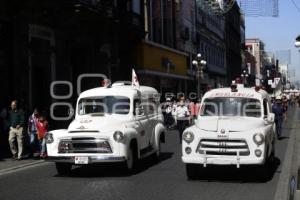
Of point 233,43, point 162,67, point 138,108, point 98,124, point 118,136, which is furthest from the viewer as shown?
point 233,43

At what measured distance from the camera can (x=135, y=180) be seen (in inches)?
530

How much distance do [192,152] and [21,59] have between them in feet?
40.4

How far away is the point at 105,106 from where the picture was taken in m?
15.6

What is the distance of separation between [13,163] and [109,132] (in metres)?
4.47

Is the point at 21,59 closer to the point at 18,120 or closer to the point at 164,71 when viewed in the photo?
the point at 18,120

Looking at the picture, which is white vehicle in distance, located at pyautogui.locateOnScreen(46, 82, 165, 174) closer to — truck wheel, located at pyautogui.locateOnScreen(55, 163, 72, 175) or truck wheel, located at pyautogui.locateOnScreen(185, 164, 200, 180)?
truck wheel, located at pyautogui.locateOnScreen(55, 163, 72, 175)

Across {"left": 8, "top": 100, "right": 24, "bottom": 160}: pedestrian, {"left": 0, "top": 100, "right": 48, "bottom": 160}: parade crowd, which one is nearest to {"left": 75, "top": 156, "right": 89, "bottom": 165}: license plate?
{"left": 0, "top": 100, "right": 48, "bottom": 160}: parade crowd

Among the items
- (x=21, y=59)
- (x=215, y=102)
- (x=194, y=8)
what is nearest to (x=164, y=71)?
(x=194, y=8)

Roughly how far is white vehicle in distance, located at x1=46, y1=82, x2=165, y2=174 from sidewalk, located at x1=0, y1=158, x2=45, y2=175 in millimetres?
1990

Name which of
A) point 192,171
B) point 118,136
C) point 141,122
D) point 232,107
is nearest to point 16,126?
point 141,122

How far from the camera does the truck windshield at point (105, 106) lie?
50.6ft

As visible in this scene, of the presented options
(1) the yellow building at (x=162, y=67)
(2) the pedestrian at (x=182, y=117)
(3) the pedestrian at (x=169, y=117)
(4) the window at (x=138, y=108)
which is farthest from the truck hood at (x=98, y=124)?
(1) the yellow building at (x=162, y=67)

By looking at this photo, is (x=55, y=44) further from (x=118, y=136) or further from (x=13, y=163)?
(x=118, y=136)

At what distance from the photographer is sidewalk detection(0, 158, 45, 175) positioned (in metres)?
16.1
